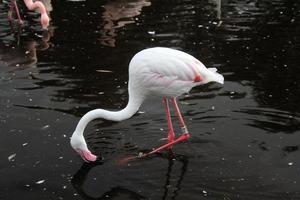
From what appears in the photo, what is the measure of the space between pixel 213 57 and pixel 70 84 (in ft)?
9.36

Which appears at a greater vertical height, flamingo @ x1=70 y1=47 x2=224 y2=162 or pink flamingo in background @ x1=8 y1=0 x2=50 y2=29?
flamingo @ x1=70 y1=47 x2=224 y2=162

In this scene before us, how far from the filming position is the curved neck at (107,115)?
219 inches

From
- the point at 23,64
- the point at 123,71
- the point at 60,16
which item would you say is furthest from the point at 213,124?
the point at 60,16

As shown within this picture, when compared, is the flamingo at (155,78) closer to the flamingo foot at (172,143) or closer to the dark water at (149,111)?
the flamingo foot at (172,143)

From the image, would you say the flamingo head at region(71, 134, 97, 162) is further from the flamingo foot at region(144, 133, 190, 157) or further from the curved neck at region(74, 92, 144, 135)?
the flamingo foot at region(144, 133, 190, 157)

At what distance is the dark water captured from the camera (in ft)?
17.9

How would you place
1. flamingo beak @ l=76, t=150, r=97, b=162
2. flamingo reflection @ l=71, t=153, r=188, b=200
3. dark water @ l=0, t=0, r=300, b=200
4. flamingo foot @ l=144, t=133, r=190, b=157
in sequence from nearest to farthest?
flamingo reflection @ l=71, t=153, r=188, b=200, dark water @ l=0, t=0, r=300, b=200, flamingo beak @ l=76, t=150, r=97, b=162, flamingo foot @ l=144, t=133, r=190, b=157

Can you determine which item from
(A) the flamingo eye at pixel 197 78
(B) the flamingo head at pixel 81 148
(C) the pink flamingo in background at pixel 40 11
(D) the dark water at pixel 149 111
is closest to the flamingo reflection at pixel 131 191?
(D) the dark water at pixel 149 111

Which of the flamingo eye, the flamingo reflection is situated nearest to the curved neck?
the flamingo reflection

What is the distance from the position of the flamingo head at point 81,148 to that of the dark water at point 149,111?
0.12 meters

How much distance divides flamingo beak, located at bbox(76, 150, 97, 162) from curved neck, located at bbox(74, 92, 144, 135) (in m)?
0.27

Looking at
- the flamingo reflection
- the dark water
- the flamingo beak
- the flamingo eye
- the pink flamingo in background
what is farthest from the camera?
the pink flamingo in background

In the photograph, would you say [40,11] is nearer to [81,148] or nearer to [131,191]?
[81,148]

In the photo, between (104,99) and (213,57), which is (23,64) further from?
(213,57)
